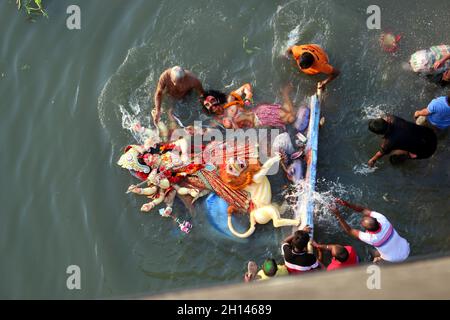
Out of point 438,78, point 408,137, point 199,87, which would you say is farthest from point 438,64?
point 199,87

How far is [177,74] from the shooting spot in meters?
7.14

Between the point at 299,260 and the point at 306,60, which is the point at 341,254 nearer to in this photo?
the point at 299,260

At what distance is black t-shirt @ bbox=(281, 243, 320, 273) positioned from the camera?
581 cm

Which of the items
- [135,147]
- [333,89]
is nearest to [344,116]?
[333,89]

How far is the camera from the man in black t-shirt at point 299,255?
5.64 m

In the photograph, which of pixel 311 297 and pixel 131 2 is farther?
pixel 131 2

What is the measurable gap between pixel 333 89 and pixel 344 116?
1.62 ft

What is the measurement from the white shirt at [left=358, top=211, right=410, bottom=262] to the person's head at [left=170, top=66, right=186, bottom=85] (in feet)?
11.7

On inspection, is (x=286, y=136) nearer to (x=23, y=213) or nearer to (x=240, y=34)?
(x=240, y=34)

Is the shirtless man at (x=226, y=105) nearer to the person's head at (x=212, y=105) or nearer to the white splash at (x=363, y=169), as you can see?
the person's head at (x=212, y=105)

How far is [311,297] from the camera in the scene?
2730 millimetres

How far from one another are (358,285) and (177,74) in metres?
5.12

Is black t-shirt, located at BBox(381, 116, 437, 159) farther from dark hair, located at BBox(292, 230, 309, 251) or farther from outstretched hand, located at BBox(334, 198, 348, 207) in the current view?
dark hair, located at BBox(292, 230, 309, 251)

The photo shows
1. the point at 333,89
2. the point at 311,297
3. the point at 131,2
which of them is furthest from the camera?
the point at 131,2
